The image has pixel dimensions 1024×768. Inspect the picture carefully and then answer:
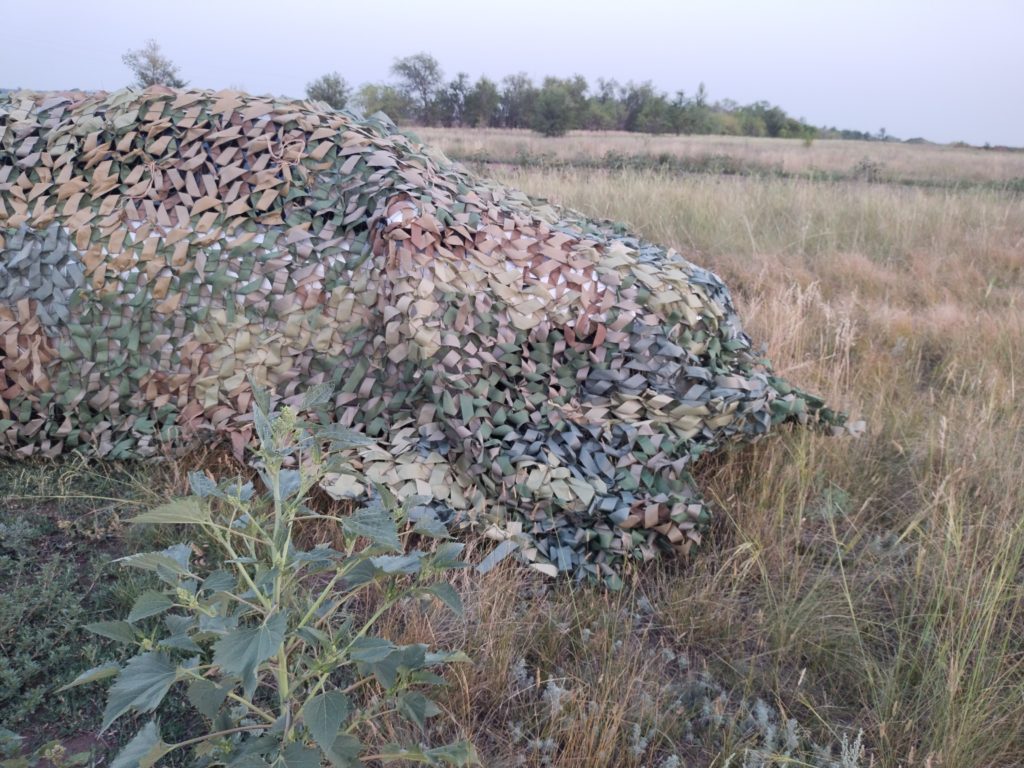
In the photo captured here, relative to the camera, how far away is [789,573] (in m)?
2.70

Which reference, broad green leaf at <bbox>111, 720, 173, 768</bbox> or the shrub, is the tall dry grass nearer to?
the shrub

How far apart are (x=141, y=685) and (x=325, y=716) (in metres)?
0.32

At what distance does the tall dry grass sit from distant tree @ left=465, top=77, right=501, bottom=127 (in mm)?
25012

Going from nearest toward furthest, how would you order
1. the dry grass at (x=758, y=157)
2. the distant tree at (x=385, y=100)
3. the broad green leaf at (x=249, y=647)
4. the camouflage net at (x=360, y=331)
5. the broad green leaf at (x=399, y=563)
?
the broad green leaf at (x=249, y=647)
the broad green leaf at (x=399, y=563)
the camouflage net at (x=360, y=331)
the dry grass at (x=758, y=157)
the distant tree at (x=385, y=100)

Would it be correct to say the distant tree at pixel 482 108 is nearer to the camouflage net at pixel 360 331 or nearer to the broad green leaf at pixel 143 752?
the camouflage net at pixel 360 331

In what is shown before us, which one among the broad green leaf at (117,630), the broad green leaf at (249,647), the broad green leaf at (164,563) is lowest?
the broad green leaf at (117,630)

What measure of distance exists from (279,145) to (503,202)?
0.92 metres

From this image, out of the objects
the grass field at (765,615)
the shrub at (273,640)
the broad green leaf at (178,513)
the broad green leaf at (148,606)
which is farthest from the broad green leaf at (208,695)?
the grass field at (765,615)

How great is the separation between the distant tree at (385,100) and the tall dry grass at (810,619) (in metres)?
23.1

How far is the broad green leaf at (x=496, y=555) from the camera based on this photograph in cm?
237

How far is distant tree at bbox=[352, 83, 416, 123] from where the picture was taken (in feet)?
82.6

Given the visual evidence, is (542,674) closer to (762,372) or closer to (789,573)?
(789,573)

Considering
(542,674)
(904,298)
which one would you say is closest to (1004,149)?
(904,298)

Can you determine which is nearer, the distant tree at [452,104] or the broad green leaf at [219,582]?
the broad green leaf at [219,582]
